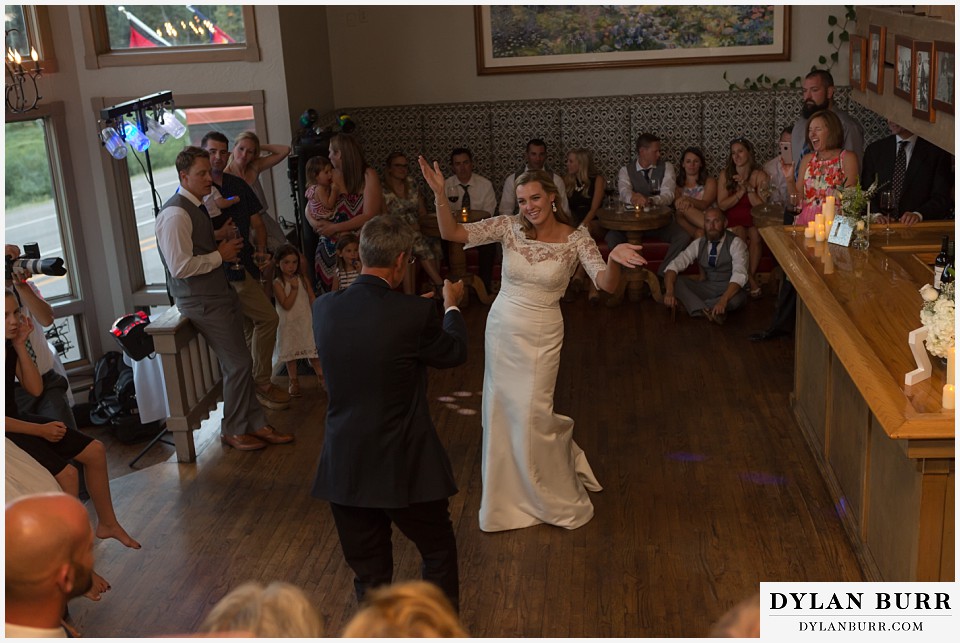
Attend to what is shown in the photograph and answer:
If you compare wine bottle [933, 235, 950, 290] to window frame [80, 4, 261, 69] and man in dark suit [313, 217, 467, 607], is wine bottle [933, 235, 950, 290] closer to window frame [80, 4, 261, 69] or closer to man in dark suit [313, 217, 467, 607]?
man in dark suit [313, 217, 467, 607]

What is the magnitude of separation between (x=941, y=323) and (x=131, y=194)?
22.7 feet

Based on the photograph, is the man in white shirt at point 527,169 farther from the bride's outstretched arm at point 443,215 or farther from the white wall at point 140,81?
the bride's outstretched arm at point 443,215

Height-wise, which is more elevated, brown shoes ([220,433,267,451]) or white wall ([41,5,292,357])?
white wall ([41,5,292,357])

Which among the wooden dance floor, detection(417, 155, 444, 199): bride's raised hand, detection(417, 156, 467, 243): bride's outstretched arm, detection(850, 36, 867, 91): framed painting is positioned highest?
detection(850, 36, 867, 91): framed painting

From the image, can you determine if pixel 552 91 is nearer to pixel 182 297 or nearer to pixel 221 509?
pixel 182 297

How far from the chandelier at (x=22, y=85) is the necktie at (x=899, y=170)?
5.96 metres

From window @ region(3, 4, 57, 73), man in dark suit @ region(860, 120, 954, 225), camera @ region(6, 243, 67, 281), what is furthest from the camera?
window @ region(3, 4, 57, 73)

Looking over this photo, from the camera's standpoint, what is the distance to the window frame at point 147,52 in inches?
316

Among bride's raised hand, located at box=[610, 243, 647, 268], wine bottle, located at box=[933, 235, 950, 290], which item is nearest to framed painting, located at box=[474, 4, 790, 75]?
wine bottle, located at box=[933, 235, 950, 290]

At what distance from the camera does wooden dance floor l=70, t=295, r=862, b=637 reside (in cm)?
412

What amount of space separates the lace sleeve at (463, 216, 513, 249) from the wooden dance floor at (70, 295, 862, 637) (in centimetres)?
126

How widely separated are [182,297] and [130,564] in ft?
4.78

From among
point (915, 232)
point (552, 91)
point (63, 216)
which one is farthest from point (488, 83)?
point (915, 232)

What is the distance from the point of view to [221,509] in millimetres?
5027
